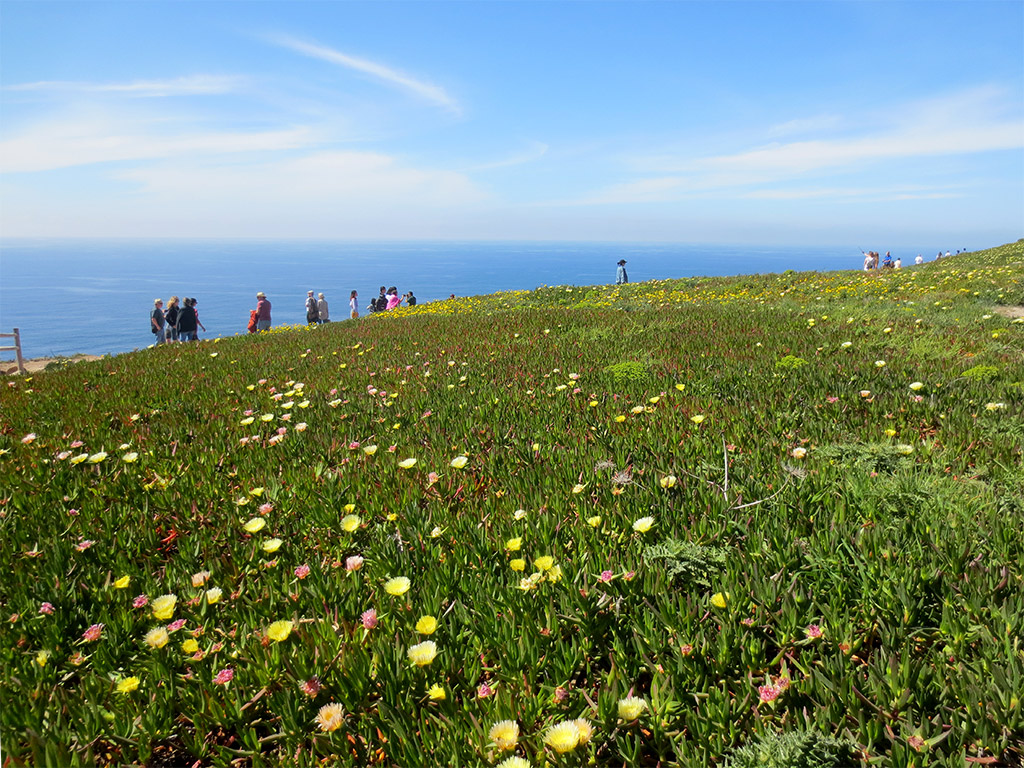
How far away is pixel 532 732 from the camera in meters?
1.74

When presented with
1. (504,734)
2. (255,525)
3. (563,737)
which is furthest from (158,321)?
(563,737)

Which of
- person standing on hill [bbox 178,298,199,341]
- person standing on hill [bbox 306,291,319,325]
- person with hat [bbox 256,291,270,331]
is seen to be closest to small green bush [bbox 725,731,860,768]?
person standing on hill [bbox 178,298,199,341]

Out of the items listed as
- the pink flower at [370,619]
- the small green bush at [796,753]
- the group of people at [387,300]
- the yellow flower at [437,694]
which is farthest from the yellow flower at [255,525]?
the group of people at [387,300]

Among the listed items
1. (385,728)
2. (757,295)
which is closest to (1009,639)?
(385,728)

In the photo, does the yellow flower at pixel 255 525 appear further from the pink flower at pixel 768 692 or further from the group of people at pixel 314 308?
the group of people at pixel 314 308

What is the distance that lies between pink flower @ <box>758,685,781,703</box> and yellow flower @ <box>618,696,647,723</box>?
1.20 feet

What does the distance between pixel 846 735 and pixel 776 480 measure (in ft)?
5.20

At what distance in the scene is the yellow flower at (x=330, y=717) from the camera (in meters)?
1.73

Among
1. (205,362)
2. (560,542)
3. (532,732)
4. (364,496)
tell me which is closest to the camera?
(532,732)

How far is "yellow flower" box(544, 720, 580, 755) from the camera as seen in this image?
1569mm

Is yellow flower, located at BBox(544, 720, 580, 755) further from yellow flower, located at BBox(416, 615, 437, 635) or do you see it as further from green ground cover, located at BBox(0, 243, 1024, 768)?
yellow flower, located at BBox(416, 615, 437, 635)

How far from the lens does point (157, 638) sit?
2.14 meters

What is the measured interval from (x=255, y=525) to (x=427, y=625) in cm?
137

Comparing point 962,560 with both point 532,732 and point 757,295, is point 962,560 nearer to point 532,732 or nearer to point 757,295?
point 532,732
